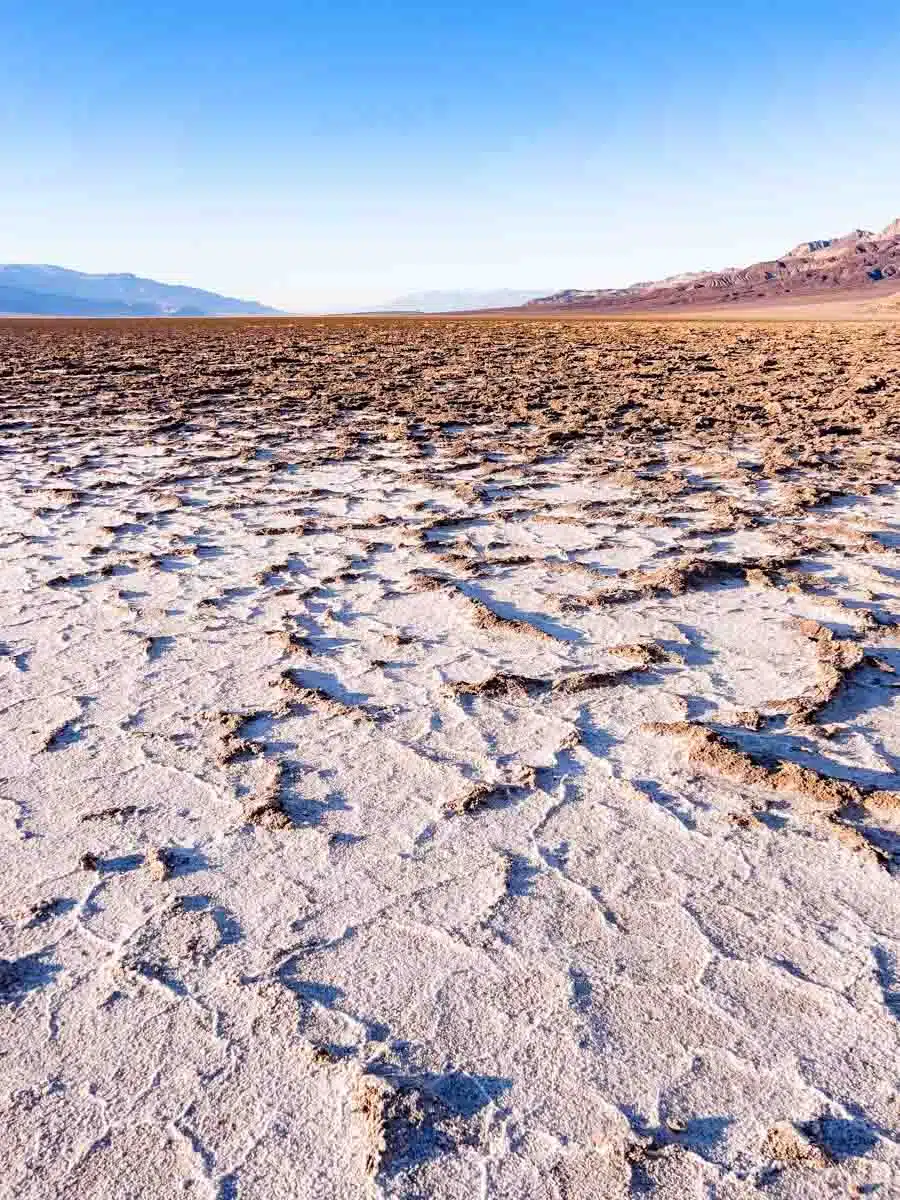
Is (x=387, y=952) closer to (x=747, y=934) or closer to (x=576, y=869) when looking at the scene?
(x=576, y=869)

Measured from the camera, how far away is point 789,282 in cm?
13050

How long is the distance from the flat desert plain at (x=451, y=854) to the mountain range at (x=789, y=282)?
399 feet

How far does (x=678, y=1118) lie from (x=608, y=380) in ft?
38.9

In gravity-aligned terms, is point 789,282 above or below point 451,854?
below

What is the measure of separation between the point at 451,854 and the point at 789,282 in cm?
14209

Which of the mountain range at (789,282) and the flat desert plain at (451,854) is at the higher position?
the flat desert plain at (451,854)

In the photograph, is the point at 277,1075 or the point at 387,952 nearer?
the point at 277,1075

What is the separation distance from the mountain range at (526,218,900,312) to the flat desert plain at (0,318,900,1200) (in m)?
122

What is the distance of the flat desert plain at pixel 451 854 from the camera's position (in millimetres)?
1521

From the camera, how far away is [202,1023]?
5.69 feet

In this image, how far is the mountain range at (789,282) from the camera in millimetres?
122656

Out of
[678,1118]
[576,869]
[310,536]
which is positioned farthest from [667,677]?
[310,536]

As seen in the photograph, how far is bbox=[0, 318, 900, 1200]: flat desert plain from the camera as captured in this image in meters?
1.52

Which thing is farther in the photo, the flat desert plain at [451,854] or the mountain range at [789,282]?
the mountain range at [789,282]
